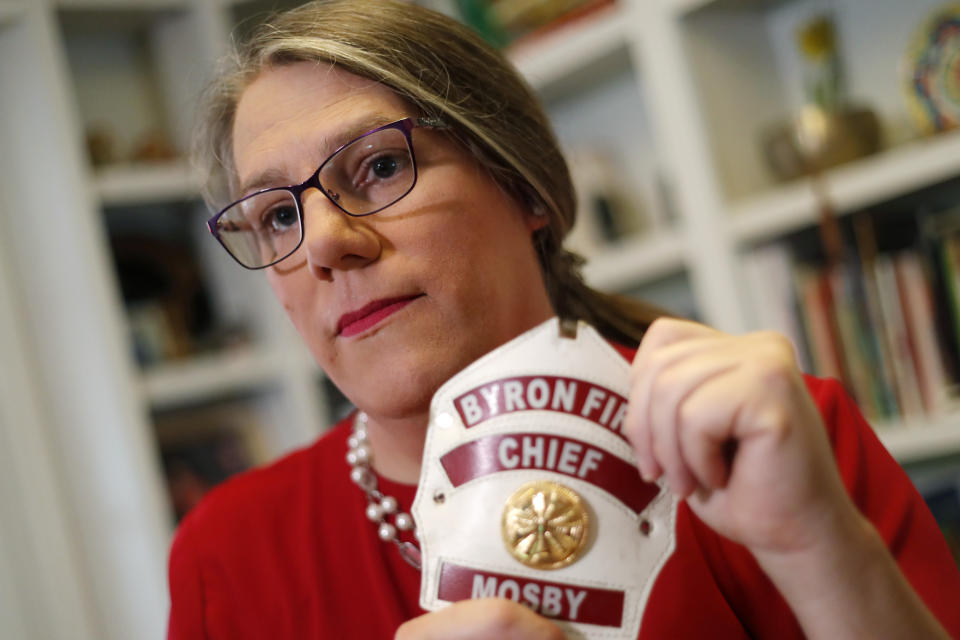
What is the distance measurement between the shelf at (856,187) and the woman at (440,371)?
32.3 inches

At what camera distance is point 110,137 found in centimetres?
262

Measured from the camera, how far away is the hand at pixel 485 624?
2.09 ft

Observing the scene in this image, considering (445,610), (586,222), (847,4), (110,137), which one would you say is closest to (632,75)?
(586,222)

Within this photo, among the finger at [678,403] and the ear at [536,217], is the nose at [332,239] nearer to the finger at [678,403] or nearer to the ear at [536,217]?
the ear at [536,217]

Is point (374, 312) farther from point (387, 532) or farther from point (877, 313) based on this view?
point (877, 313)

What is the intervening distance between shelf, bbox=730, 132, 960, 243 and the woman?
822 millimetres

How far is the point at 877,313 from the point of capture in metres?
1.83

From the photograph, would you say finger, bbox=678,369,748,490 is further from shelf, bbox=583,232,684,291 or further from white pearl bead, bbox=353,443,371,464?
shelf, bbox=583,232,684,291

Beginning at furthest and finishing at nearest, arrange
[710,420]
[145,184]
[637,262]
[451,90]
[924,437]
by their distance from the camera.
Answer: [145,184], [637,262], [924,437], [451,90], [710,420]

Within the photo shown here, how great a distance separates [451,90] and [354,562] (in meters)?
0.58

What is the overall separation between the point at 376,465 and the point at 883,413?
47.6 inches

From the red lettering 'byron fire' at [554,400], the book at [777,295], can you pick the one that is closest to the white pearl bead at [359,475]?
the red lettering 'byron fire' at [554,400]

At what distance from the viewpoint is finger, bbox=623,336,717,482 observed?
0.63 meters

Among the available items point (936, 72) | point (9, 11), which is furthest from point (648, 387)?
point (9, 11)
